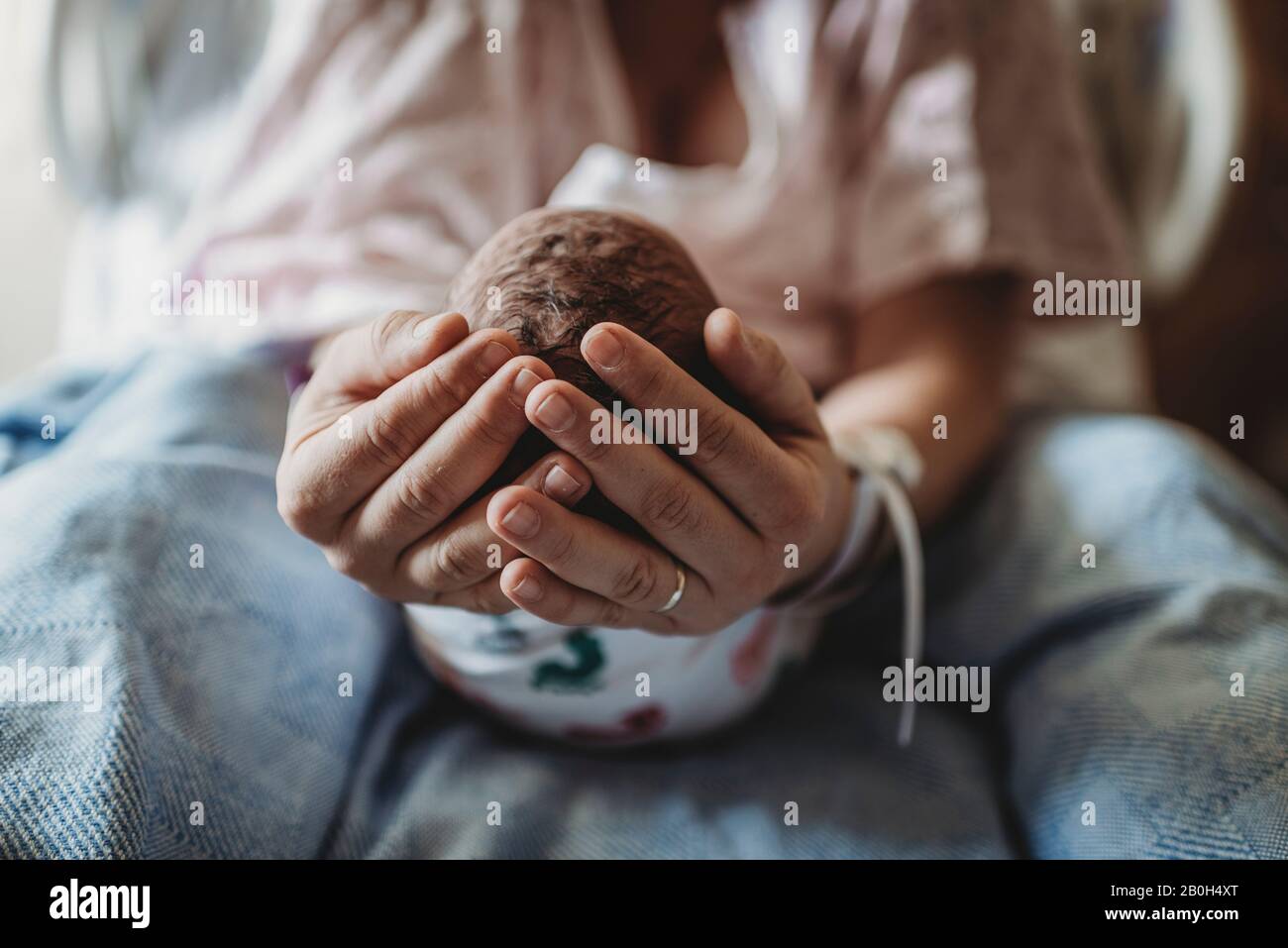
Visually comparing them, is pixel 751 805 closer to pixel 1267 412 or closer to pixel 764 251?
pixel 764 251

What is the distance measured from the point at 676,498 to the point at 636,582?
2.0 inches

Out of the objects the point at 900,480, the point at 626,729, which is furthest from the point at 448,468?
the point at 900,480

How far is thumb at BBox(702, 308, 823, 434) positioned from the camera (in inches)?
16.4

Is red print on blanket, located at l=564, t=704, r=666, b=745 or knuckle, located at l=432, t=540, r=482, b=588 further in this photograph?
red print on blanket, located at l=564, t=704, r=666, b=745

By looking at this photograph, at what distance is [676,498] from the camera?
0.42 m

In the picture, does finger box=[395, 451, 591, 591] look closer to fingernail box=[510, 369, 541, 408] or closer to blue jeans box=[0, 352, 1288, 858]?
fingernail box=[510, 369, 541, 408]

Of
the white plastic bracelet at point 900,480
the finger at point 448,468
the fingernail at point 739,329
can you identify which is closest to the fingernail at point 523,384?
the finger at point 448,468

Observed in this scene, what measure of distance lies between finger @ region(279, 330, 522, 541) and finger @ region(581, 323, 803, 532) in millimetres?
49

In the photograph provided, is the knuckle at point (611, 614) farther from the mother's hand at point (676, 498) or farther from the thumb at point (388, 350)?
the thumb at point (388, 350)

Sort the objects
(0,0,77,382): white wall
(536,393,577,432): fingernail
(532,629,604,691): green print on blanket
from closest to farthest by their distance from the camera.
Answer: (536,393,577,432): fingernail, (532,629,604,691): green print on blanket, (0,0,77,382): white wall

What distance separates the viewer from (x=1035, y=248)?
0.82 metres

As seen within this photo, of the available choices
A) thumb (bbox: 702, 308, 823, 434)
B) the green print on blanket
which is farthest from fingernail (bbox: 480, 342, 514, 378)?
the green print on blanket

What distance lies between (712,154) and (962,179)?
0.23 metres

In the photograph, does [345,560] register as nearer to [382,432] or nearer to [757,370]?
[382,432]
